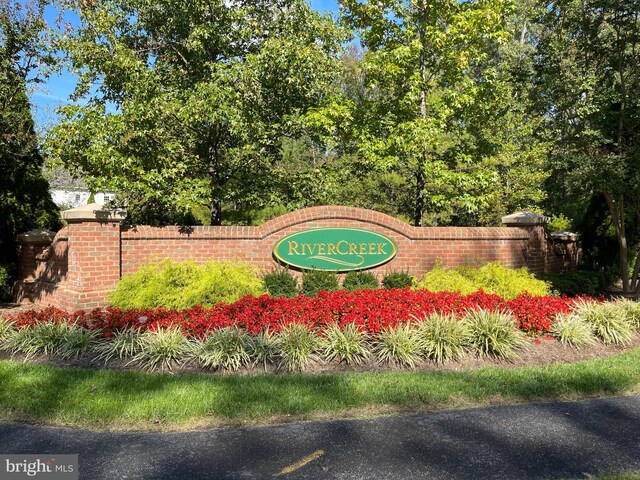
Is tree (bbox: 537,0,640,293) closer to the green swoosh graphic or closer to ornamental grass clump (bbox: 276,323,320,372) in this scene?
the green swoosh graphic

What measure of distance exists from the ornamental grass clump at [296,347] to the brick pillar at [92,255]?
3.87 meters

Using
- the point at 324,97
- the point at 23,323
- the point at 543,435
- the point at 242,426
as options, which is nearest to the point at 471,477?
the point at 543,435

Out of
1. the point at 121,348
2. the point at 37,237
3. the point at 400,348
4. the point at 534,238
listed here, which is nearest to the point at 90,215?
the point at 37,237

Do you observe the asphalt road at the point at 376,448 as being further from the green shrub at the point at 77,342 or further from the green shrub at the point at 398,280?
the green shrub at the point at 398,280

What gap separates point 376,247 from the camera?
9.54 meters

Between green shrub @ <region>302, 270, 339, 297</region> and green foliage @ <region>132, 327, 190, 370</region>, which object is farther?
green shrub @ <region>302, 270, 339, 297</region>

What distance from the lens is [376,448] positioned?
3477 millimetres

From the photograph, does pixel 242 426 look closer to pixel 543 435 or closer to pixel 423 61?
pixel 543 435

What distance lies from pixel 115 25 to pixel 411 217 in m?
10.2

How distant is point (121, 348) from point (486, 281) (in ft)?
21.0

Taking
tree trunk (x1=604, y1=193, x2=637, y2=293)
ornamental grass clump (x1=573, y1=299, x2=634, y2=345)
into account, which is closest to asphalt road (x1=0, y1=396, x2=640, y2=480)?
ornamental grass clump (x1=573, y1=299, x2=634, y2=345)

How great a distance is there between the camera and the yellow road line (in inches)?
125

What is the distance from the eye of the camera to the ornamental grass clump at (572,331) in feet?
20.2

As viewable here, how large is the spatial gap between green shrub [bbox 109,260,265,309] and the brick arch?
4.00 ft
